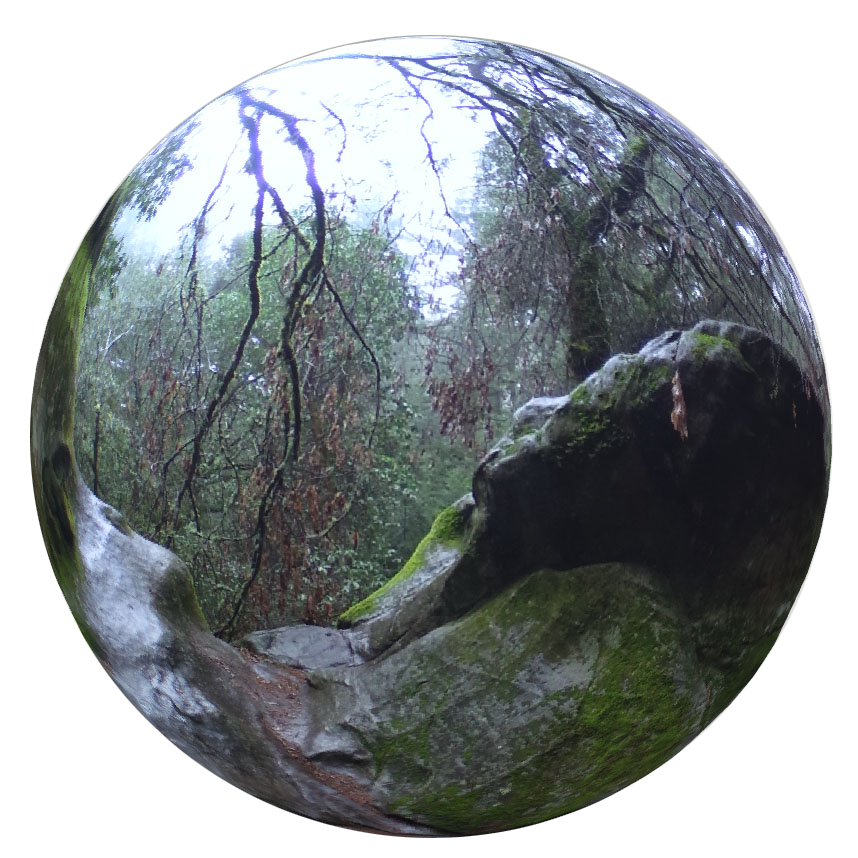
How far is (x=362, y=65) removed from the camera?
454 cm

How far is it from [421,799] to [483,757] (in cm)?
33

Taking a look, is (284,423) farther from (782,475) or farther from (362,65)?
(782,475)

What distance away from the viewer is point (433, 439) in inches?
154

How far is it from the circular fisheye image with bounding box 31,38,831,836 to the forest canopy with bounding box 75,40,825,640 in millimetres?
11

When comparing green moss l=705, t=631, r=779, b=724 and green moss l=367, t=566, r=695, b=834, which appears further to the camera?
green moss l=705, t=631, r=779, b=724

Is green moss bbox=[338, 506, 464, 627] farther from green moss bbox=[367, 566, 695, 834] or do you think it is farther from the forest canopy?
green moss bbox=[367, 566, 695, 834]

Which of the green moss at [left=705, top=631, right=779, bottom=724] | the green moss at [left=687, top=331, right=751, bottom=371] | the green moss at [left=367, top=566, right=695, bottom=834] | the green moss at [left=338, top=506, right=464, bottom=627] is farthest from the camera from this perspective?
the green moss at [left=705, top=631, right=779, bottom=724]

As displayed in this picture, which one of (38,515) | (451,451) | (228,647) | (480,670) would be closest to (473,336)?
(451,451)

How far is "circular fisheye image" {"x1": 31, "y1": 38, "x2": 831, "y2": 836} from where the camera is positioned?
13.0 feet

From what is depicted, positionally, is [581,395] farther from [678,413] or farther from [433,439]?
[433,439]

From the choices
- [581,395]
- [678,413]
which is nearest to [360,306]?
[581,395]

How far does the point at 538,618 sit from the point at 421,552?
0.45 meters

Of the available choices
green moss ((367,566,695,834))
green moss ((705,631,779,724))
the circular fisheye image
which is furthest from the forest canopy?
green moss ((705,631,779,724))

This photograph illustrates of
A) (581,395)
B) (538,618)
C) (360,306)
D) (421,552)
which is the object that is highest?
(360,306)
